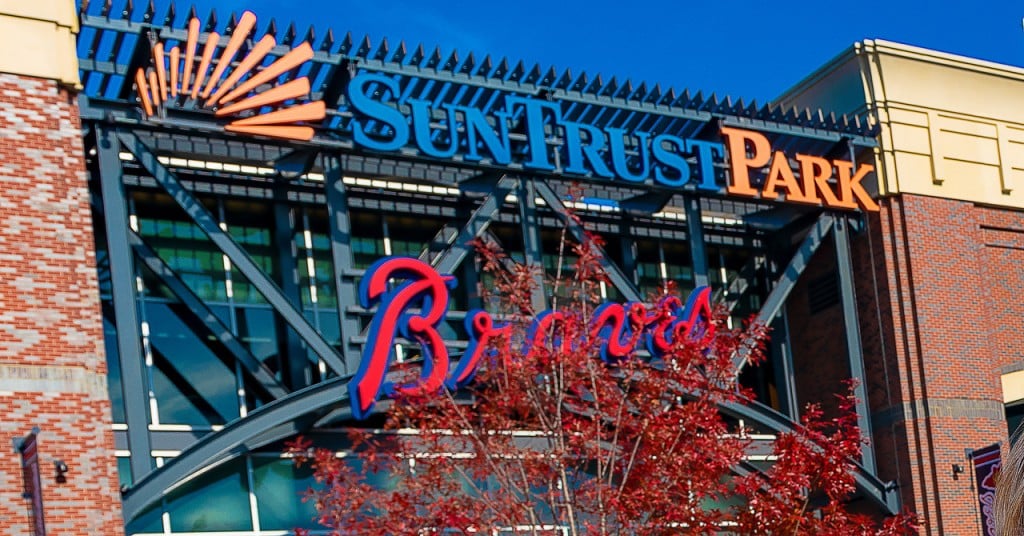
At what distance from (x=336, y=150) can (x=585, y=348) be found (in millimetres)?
7147

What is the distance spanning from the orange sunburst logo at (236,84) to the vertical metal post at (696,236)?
7325mm

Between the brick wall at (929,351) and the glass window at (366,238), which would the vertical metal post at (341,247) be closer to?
the glass window at (366,238)

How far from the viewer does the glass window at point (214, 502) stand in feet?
75.8

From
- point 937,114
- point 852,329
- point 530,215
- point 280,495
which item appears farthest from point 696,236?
point 280,495

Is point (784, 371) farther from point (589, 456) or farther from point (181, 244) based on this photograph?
point (589, 456)

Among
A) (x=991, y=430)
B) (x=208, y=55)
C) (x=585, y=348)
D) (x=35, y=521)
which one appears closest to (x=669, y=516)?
(x=585, y=348)

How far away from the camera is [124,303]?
2195 centimetres

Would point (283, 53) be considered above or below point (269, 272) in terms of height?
above

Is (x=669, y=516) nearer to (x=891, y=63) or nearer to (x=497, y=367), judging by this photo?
(x=497, y=367)

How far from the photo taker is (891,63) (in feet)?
98.7

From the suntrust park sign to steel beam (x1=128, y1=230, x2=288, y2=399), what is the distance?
3460 millimetres

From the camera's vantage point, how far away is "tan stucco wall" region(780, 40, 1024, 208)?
29984mm

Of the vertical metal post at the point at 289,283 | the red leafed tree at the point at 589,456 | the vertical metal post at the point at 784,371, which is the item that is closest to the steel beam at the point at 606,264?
the vertical metal post at the point at 289,283

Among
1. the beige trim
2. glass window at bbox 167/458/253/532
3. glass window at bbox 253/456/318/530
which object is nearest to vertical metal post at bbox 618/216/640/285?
the beige trim
